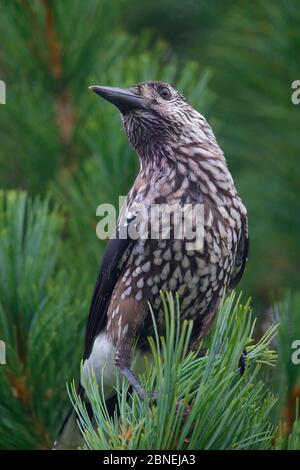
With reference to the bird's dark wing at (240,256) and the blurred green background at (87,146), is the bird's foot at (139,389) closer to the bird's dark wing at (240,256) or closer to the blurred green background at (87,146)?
the blurred green background at (87,146)

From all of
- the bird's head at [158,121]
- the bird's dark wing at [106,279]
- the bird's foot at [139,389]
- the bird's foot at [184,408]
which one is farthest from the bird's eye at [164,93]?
the bird's foot at [184,408]

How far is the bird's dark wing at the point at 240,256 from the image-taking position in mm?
3781

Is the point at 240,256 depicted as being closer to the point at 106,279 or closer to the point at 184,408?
the point at 106,279

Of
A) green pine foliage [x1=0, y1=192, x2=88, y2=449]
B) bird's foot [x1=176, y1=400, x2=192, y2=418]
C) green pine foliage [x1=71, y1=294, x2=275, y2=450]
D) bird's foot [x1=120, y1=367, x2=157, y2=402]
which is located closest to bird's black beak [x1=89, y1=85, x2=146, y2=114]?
green pine foliage [x1=0, y1=192, x2=88, y2=449]

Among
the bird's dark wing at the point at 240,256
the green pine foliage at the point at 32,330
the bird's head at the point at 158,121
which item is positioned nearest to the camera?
the green pine foliage at the point at 32,330

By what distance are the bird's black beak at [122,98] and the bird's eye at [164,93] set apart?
10 cm

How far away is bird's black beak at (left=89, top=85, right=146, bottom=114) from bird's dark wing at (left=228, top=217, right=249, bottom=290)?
2.22 feet

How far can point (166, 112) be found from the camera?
3.98 metres

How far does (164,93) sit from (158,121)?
0.13m

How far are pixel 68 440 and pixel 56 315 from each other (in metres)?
0.48

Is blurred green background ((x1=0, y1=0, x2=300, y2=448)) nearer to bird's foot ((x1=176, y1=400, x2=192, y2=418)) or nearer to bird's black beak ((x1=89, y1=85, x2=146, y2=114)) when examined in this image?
bird's black beak ((x1=89, y1=85, x2=146, y2=114))

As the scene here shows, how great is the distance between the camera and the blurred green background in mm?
3514

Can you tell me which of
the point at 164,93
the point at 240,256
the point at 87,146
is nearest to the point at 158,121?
the point at 164,93
